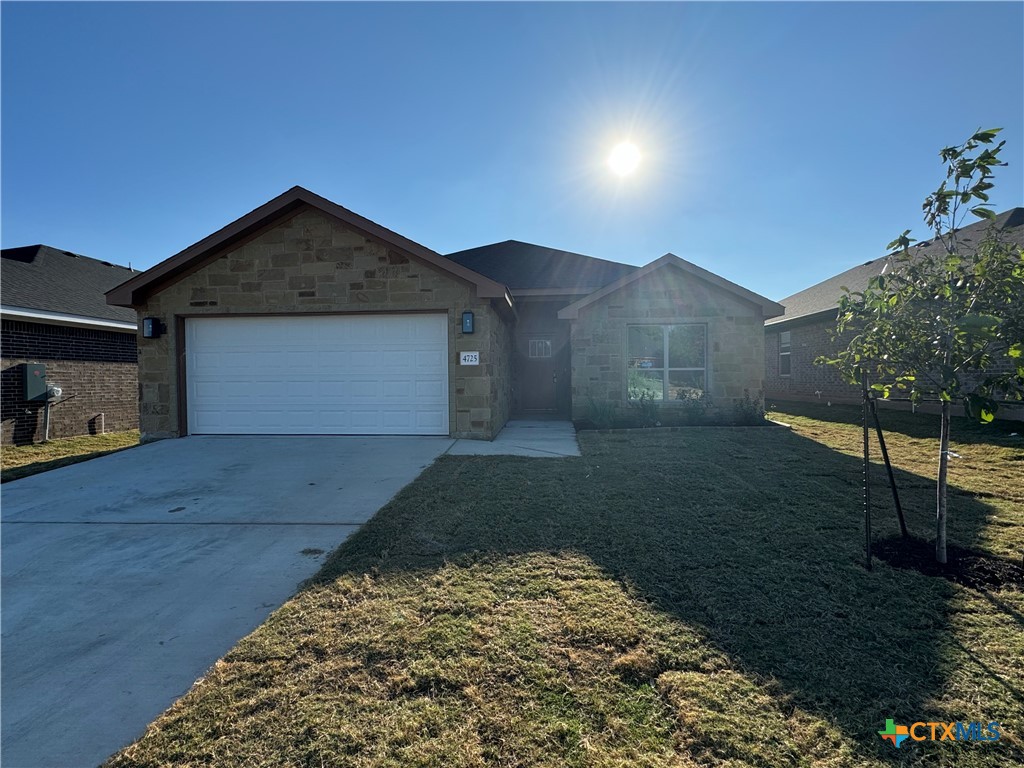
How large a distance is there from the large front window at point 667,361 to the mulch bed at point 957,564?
295 inches

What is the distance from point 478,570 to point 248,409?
296 inches

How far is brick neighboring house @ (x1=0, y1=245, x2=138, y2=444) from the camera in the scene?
9.46m

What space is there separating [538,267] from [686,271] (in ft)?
15.8

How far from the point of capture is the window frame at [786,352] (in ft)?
57.3

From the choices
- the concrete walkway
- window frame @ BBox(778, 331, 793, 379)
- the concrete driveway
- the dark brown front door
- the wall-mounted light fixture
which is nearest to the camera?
the concrete driveway

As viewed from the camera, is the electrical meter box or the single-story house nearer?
the single-story house

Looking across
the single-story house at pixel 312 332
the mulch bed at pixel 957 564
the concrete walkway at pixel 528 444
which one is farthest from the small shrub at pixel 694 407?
the mulch bed at pixel 957 564

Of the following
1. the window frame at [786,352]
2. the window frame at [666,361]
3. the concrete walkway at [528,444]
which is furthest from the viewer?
the window frame at [786,352]

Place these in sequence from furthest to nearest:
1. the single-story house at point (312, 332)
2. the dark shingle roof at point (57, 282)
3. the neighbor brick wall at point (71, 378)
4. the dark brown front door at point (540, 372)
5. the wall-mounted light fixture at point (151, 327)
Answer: the dark brown front door at point (540, 372) < the dark shingle roof at point (57, 282) < the neighbor brick wall at point (71, 378) < the wall-mounted light fixture at point (151, 327) < the single-story house at point (312, 332)

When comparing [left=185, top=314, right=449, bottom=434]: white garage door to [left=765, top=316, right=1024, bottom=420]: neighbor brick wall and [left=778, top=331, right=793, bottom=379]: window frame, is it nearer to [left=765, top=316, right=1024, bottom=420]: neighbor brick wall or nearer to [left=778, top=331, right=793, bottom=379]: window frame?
[left=765, top=316, right=1024, bottom=420]: neighbor brick wall

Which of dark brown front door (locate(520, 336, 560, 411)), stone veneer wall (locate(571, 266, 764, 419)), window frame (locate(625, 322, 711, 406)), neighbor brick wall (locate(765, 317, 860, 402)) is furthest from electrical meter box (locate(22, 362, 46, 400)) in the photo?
neighbor brick wall (locate(765, 317, 860, 402))

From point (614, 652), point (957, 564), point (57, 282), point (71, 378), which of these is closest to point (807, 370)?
point (957, 564)

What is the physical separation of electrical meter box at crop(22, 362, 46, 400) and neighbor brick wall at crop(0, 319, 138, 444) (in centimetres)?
13

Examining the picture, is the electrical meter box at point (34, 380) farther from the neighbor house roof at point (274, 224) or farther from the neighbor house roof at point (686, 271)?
the neighbor house roof at point (686, 271)
